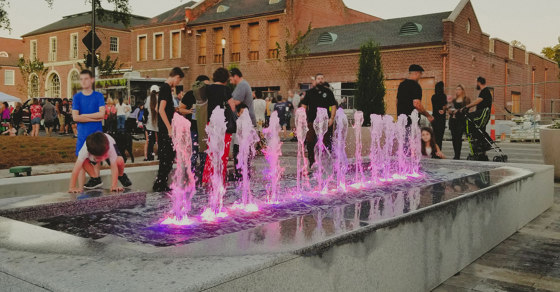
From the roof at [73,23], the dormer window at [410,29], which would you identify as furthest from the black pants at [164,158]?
the roof at [73,23]

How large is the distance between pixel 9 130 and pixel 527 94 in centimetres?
3414

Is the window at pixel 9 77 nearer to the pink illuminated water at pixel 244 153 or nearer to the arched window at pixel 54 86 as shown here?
the arched window at pixel 54 86

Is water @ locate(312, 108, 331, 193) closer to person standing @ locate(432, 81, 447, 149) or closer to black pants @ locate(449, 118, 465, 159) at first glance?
person standing @ locate(432, 81, 447, 149)

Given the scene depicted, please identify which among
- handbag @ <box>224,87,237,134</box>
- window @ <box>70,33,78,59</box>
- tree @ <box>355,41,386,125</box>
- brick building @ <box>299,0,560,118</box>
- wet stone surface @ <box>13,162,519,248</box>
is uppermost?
window @ <box>70,33,78,59</box>

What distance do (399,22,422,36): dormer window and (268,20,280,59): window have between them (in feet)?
28.0

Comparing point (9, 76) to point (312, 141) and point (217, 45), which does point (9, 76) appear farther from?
point (312, 141)

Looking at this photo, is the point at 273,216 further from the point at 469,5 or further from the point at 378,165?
the point at 469,5

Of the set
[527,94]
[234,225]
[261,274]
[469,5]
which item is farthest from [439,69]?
[261,274]

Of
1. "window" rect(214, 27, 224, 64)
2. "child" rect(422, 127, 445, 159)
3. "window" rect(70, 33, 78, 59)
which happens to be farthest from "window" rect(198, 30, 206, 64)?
"child" rect(422, 127, 445, 159)

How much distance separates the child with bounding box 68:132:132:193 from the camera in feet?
17.2

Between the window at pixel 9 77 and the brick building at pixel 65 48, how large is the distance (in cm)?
1234

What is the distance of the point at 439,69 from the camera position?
2730cm

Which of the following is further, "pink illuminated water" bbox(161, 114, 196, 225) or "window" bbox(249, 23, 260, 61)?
"window" bbox(249, 23, 260, 61)

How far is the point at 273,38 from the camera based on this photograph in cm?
3453
